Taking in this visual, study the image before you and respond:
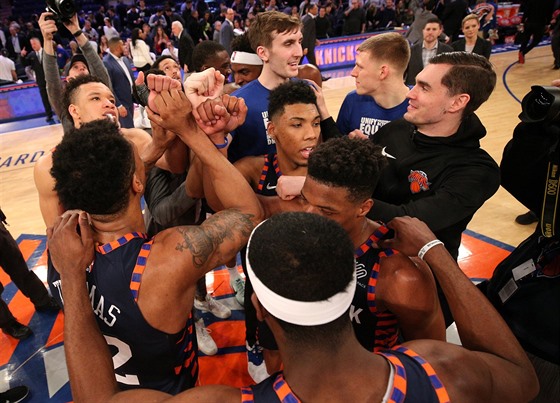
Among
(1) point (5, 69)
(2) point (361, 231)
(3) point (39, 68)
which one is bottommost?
(1) point (5, 69)

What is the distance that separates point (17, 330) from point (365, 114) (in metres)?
3.53

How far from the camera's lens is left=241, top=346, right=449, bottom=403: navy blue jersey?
1.21 m

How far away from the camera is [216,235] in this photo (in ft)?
6.01

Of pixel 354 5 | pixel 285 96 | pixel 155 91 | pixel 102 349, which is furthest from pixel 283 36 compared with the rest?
pixel 354 5

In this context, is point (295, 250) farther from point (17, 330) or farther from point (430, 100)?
point (17, 330)

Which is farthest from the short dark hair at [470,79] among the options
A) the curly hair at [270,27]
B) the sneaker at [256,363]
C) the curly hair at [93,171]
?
the sneaker at [256,363]

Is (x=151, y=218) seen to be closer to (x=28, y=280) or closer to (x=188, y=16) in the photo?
(x=28, y=280)

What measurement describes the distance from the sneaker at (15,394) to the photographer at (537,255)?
127 inches

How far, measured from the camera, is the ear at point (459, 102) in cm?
Answer: 238

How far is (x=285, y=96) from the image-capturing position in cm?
276

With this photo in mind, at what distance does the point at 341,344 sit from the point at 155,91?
1356 millimetres

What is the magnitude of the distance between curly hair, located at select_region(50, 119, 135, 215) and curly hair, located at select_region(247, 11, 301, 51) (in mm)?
1949

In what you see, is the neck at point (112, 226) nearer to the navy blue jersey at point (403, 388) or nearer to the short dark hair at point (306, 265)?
the short dark hair at point (306, 265)

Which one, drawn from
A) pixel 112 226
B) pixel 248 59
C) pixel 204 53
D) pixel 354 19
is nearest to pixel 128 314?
pixel 112 226
